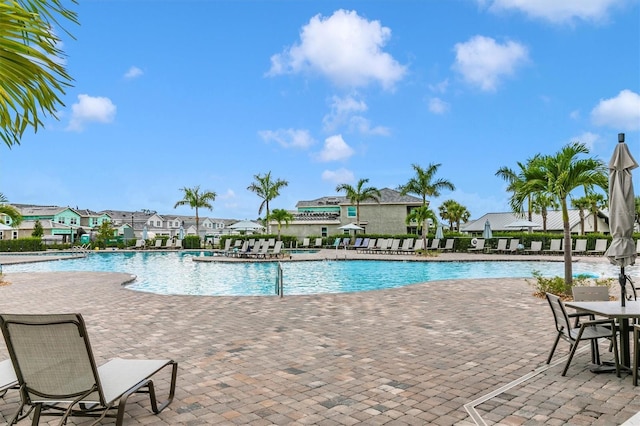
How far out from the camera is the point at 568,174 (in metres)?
9.92

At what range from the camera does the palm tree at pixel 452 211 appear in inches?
2259

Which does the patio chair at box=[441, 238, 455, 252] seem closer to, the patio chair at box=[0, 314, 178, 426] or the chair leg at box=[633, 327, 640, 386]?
the chair leg at box=[633, 327, 640, 386]

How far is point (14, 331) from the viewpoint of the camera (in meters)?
Result: 3.09

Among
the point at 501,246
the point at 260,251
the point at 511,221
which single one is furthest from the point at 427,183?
the point at 511,221

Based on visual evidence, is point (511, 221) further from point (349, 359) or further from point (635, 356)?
Result: point (349, 359)

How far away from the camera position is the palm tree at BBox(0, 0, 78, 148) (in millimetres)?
3426

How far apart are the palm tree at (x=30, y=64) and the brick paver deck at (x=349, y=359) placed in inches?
104

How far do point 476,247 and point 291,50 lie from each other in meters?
18.2

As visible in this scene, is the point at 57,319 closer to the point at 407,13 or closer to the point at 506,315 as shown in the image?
the point at 506,315

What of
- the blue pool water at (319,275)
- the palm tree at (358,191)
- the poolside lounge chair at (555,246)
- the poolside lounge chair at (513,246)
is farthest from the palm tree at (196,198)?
the poolside lounge chair at (555,246)

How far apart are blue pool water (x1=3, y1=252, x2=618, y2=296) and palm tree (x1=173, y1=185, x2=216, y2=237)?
83.1ft

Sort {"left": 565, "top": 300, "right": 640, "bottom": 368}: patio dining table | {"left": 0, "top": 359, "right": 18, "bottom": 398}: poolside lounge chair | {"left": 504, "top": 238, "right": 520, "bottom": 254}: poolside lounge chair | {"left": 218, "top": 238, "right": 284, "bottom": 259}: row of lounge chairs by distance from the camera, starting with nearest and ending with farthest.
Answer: {"left": 0, "top": 359, "right": 18, "bottom": 398}: poolside lounge chair < {"left": 565, "top": 300, "right": 640, "bottom": 368}: patio dining table < {"left": 218, "top": 238, "right": 284, "bottom": 259}: row of lounge chairs < {"left": 504, "top": 238, "right": 520, "bottom": 254}: poolside lounge chair

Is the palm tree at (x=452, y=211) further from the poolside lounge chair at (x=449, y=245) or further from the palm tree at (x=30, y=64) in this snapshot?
the palm tree at (x=30, y=64)

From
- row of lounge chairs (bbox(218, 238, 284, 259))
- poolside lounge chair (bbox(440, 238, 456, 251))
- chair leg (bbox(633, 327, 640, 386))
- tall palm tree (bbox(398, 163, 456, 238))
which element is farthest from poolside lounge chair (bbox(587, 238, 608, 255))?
chair leg (bbox(633, 327, 640, 386))
